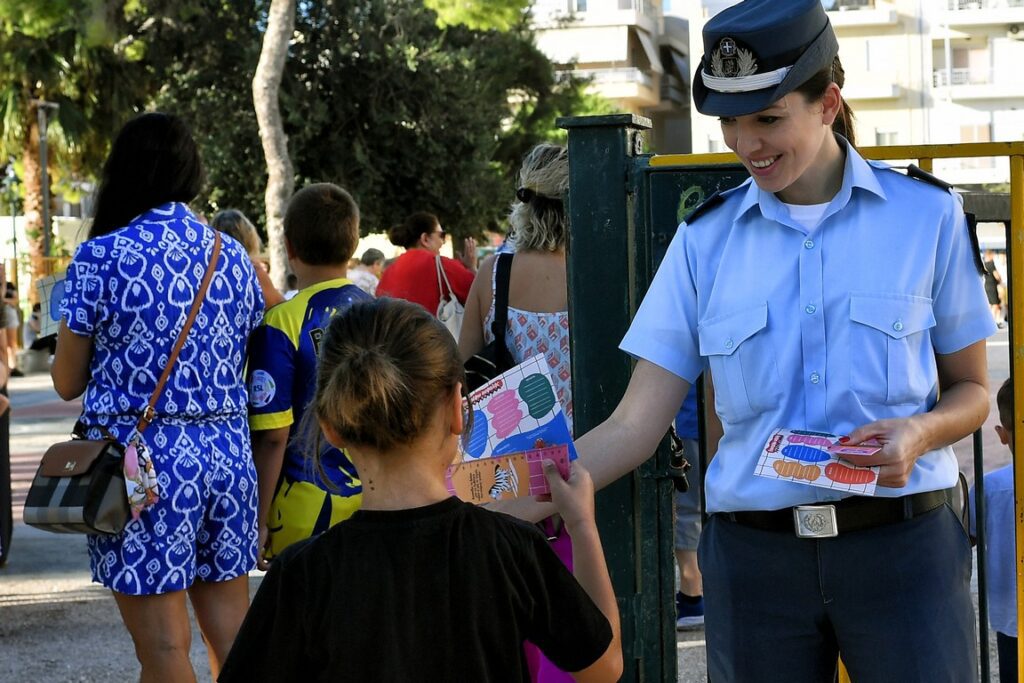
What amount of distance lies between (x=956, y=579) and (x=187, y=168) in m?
2.46

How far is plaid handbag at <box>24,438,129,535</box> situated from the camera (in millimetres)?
3545

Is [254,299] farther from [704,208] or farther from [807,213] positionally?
[807,213]

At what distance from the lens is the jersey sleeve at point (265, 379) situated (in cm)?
409

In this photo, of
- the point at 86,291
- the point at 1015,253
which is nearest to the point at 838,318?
the point at 1015,253

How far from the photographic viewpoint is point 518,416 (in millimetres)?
2373

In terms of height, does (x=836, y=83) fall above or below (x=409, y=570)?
above

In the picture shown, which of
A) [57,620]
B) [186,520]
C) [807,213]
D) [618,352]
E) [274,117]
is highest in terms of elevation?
[274,117]

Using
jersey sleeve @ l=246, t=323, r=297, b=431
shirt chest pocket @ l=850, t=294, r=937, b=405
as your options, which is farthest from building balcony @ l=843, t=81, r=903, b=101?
shirt chest pocket @ l=850, t=294, r=937, b=405

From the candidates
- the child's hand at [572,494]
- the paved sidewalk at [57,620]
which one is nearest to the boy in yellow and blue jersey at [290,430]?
the paved sidewalk at [57,620]

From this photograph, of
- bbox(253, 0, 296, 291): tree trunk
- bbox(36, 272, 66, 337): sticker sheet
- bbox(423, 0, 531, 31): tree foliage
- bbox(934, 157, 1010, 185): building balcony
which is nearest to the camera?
bbox(36, 272, 66, 337): sticker sheet

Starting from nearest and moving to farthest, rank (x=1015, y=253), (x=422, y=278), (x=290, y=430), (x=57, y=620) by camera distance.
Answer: (x=1015, y=253)
(x=290, y=430)
(x=57, y=620)
(x=422, y=278)

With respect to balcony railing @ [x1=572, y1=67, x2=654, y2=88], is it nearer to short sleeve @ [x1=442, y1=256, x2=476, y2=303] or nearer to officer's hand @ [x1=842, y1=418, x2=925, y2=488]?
short sleeve @ [x1=442, y1=256, x2=476, y2=303]

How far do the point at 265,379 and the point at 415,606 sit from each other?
2.15 m

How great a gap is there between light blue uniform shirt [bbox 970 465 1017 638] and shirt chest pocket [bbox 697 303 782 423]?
1.57m
